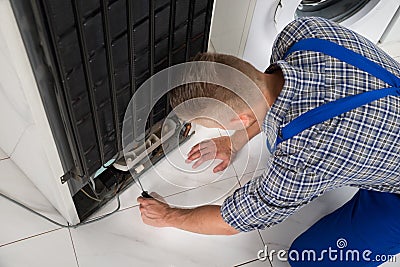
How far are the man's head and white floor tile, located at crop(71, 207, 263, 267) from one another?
0.53 metres

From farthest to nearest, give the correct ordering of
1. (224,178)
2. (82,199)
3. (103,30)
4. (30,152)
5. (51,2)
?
(224,178) < (82,199) < (30,152) < (103,30) < (51,2)

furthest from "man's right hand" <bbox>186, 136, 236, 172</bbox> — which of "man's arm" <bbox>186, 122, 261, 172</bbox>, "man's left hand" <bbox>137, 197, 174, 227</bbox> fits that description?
"man's left hand" <bbox>137, 197, 174, 227</bbox>

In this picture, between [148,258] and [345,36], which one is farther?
[148,258]

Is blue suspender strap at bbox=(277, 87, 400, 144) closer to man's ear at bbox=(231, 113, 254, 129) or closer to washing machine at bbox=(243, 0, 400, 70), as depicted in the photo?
man's ear at bbox=(231, 113, 254, 129)

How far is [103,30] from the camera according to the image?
0.84 meters

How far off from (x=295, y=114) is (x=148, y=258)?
65 cm

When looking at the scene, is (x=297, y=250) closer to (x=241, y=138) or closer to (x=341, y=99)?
(x=241, y=138)

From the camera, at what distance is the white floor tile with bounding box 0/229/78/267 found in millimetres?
1326

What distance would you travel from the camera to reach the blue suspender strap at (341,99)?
3.12 feet

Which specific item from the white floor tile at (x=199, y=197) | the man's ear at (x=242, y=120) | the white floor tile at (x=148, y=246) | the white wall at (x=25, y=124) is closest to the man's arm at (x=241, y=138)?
the white floor tile at (x=199, y=197)

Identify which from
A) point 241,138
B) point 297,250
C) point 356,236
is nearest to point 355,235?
point 356,236

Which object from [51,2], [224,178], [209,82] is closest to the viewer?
[51,2]

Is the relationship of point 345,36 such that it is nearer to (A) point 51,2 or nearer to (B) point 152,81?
(B) point 152,81

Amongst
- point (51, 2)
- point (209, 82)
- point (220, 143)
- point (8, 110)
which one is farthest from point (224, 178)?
point (51, 2)
